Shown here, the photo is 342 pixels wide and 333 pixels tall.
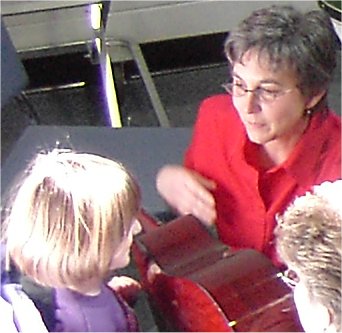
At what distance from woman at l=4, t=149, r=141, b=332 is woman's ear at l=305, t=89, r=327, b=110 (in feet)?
1.31

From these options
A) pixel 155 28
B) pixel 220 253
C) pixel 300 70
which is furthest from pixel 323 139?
pixel 155 28

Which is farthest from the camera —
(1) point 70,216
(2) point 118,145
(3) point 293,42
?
(2) point 118,145

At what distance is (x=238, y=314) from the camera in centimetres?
133

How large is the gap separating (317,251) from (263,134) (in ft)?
1.99

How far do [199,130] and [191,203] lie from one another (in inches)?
5.6

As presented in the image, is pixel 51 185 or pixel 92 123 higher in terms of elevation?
pixel 51 185

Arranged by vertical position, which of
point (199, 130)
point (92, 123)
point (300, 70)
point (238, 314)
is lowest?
point (92, 123)

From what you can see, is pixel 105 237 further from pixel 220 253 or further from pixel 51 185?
pixel 220 253

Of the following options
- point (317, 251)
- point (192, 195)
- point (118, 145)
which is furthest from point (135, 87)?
point (317, 251)

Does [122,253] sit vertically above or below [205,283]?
above

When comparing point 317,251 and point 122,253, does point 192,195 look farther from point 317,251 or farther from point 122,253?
point 317,251

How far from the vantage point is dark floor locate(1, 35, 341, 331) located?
2.62m

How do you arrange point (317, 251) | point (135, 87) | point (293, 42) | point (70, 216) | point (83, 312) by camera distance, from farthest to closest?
point (135, 87)
point (293, 42)
point (83, 312)
point (70, 216)
point (317, 251)

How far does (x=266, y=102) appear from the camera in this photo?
1405 mm
